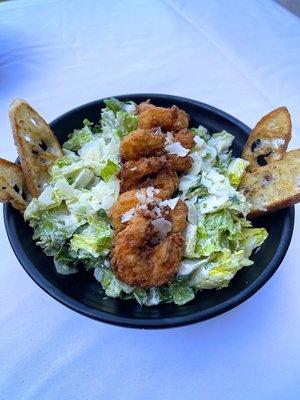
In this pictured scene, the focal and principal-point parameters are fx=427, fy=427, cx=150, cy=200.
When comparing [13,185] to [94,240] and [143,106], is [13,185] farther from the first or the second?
[143,106]

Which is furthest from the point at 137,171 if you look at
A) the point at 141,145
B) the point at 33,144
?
the point at 33,144

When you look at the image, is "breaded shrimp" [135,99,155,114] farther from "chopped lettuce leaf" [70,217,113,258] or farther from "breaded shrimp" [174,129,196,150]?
"chopped lettuce leaf" [70,217,113,258]

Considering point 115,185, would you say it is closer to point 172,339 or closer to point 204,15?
point 172,339

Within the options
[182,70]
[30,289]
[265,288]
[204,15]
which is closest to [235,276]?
[265,288]

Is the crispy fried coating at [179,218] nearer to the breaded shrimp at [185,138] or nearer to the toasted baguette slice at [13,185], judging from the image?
the breaded shrimp at [185,138]

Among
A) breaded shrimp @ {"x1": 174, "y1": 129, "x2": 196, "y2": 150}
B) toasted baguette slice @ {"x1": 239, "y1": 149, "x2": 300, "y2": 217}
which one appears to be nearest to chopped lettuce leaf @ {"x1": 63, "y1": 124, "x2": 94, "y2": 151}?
breaded shrimp @ {"x1": 174, "y1": 129, "x2": 196, "y2": 150}

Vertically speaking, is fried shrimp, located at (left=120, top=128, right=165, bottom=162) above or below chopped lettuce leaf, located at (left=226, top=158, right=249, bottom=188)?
above
